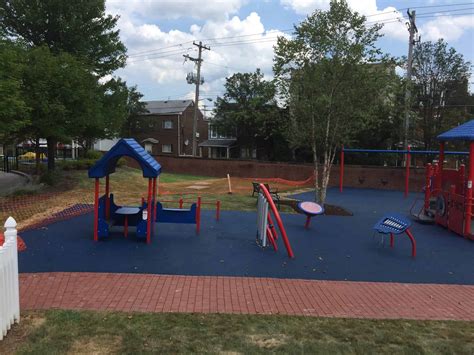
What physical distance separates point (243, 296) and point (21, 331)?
113 inches

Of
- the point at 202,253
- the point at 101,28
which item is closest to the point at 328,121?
the point at 202,253

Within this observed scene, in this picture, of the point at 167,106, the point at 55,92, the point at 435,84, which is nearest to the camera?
the point at 55,92

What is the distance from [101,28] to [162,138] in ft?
114

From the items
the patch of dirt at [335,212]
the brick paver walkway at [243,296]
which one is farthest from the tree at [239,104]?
the brick paver walkway at [243,296]

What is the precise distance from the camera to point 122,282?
6.67 meters

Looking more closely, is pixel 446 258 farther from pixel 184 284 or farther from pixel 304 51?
pixel 304 51

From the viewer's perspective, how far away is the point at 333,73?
13.6 metres

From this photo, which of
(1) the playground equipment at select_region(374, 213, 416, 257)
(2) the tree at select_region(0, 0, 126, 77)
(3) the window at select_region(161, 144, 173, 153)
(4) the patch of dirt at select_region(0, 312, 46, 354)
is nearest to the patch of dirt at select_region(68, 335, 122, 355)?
(4) the patch of dirt at select_region(0, 312, 46, 354)

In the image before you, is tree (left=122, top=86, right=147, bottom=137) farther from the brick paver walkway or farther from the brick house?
the brick paver walkway

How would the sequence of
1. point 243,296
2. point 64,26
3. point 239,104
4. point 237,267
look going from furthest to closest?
1. point 239,104
2. point 64,26
3. point 237,267
4. point 243,296

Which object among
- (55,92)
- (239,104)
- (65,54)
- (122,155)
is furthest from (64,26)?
(239,104)

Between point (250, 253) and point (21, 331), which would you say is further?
point (250, 253)

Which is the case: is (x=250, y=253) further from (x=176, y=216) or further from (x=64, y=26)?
(x=64, y=26)

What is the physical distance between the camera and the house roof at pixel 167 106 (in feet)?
188
